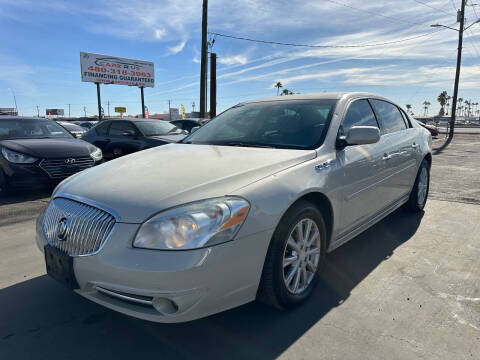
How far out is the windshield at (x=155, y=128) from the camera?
27.6 ft

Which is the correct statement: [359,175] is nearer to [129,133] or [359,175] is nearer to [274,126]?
[274,126]

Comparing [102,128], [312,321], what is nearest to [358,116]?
[312,321]

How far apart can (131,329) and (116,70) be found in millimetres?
35551

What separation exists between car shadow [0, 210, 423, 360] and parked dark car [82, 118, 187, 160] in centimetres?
558

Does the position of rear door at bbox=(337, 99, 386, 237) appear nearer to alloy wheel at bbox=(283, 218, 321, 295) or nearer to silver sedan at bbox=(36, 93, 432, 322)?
silver sedan at bbox=(36, 93, 432, 322)

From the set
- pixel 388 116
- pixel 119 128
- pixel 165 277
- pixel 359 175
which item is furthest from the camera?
pixel 119 128

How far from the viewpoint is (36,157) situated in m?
5.64

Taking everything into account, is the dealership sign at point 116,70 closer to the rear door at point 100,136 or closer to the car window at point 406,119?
the rear door at point 100,136

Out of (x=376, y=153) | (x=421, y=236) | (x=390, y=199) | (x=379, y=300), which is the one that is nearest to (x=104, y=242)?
(x=379, y=300)

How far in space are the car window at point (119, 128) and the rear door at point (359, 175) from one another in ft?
20.3

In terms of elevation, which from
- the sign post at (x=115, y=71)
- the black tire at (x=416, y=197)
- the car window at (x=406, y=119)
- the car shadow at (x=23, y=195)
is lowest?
the car shadow at (x=23, y=195)

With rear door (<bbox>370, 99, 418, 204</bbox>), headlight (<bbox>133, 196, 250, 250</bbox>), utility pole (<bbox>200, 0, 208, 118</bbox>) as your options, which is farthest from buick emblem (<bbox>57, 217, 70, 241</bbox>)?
utility pole (<bbox>200, 0, 208, 118</bbox>)

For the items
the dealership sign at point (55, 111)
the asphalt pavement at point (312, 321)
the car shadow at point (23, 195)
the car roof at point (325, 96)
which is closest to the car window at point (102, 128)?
the car shadow at point (23, 195)

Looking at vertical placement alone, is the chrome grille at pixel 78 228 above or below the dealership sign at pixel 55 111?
below
